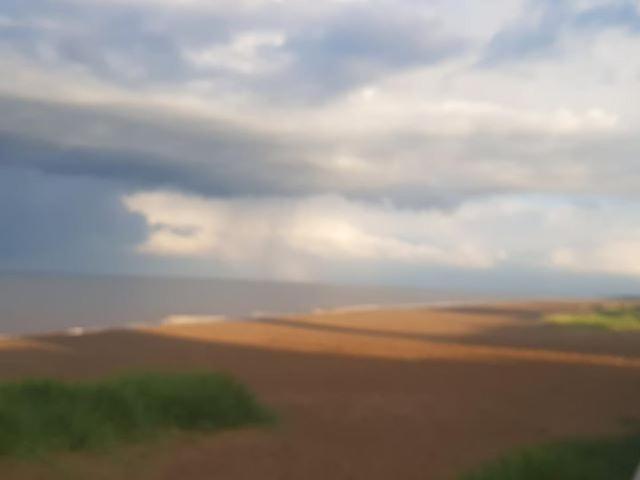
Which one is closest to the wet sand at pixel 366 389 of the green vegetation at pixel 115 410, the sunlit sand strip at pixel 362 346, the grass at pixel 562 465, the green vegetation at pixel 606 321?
the sunlit sand strip at pixel 362 346

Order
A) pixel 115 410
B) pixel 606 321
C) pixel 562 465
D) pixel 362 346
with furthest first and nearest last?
1. pixel 606 321
2. pixel 362 346
3. pixel 115 410
4. pixel 562 465

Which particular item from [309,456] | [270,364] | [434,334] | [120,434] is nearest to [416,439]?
[309,456]

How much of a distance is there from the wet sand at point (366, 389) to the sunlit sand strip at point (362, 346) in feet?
0.17

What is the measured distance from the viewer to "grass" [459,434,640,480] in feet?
25.0

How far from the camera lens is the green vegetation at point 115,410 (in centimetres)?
865

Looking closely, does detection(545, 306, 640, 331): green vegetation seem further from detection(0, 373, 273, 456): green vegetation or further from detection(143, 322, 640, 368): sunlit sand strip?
detection(0, 373, 273, 456): green vegetation

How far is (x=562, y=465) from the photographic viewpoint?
7781 millimetres

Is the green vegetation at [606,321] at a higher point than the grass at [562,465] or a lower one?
higher

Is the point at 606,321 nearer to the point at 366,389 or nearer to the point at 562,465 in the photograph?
the point at 366,389

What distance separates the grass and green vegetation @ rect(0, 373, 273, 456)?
3648mm

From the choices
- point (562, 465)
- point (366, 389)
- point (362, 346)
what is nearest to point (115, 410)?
point (562, 465)

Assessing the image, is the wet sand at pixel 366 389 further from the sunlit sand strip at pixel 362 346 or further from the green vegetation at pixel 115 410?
the green vegetation at pixel 115 410

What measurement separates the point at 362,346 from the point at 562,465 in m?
15.8

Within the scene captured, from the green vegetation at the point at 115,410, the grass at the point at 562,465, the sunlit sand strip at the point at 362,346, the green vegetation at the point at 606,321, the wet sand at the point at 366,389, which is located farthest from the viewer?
the green vegetation at the point at 606,321
